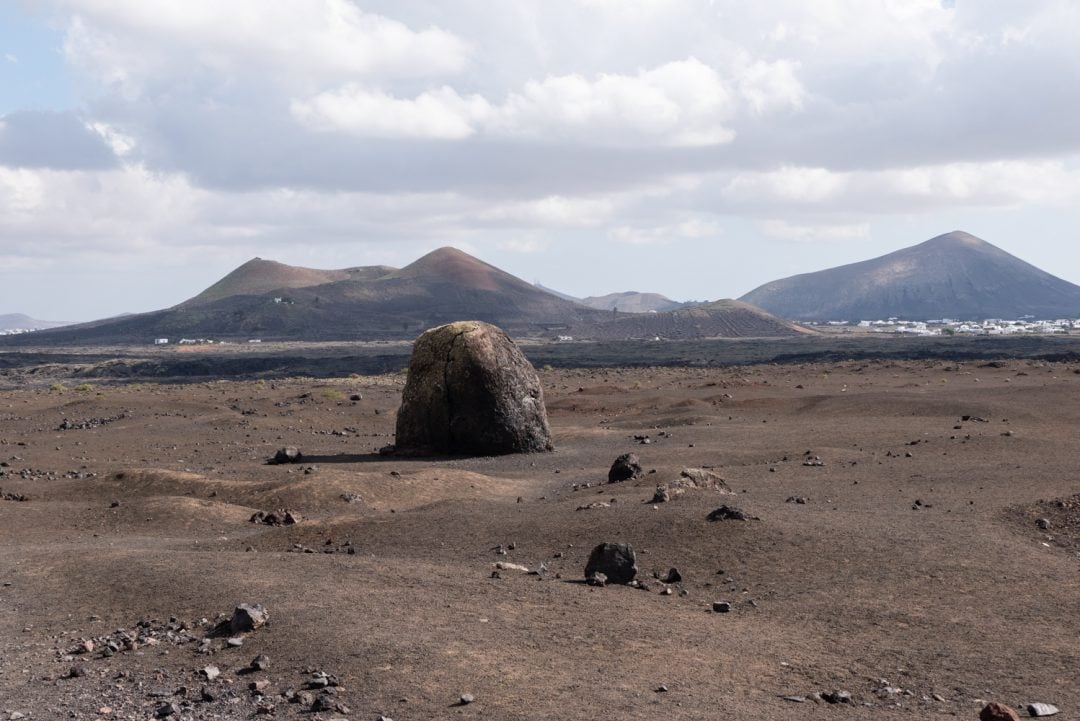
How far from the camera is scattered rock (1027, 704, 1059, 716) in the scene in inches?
301

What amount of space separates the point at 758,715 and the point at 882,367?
5131 cm

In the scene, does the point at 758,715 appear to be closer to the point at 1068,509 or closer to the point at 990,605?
the point at 990,605

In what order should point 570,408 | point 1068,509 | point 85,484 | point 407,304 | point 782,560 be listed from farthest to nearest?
point 407,304 → point 570,408 → point 85,484 → point 1068,509 → point 782,560

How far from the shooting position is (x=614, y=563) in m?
11.6

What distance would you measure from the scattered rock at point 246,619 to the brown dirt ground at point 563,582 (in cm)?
20

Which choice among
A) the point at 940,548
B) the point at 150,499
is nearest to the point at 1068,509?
the point at 940,548

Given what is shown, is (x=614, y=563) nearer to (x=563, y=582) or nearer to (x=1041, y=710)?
(x=563, y=582)

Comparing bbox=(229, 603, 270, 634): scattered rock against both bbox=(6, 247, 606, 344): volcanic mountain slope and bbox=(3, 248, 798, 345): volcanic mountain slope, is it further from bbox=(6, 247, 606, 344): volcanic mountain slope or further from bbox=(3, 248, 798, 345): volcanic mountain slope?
bbox=(3, 248, 798, 345): volcanic mountain slope

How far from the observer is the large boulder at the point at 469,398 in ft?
77.8

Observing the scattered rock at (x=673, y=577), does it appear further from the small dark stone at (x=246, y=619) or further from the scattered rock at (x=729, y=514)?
the small dark stone at (x=246, y=619)

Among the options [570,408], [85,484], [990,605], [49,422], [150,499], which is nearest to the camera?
[990,605]

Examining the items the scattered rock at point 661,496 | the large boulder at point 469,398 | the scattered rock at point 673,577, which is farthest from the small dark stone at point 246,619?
the large boulder at point 469,398

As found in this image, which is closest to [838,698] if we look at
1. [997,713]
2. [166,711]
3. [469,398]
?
[997,713]

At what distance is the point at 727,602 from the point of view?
425 inches
